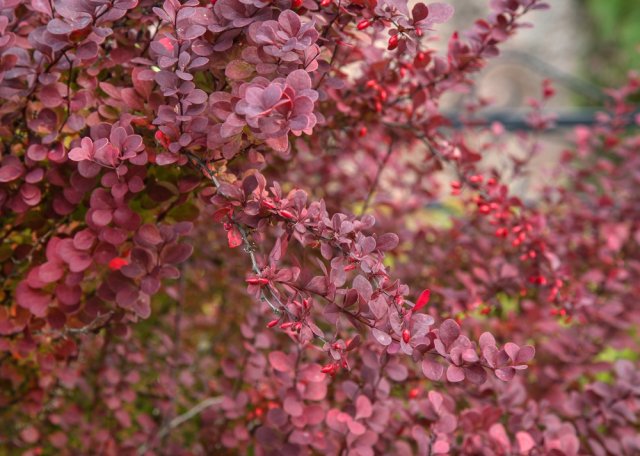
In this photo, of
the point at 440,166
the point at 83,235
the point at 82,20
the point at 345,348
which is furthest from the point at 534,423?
the point at 82,20

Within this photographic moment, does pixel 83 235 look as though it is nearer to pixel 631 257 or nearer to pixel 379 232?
pixel 379 232

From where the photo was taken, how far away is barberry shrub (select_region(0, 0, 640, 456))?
3.74ft

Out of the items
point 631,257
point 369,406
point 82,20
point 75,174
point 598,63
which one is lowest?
point 598,63

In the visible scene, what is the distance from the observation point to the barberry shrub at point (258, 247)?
3.74 ft

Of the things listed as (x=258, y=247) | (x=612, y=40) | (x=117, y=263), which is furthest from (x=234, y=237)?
(x=612, y=40)

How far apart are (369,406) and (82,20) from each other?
3.09 ft

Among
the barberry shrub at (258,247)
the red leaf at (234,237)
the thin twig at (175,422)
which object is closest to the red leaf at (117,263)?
the barberry shrub at (258,247)

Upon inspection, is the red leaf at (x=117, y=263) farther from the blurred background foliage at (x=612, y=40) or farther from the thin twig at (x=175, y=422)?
the blurred background foliage at (x=612, y=40)

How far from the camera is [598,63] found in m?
9.67

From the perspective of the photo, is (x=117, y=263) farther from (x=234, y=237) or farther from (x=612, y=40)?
(x=612, y=40)

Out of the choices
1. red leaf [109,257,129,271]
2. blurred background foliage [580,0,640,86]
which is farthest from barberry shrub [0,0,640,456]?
blurred background foliage [580,0,640,86]

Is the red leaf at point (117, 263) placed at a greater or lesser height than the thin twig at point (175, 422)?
greater

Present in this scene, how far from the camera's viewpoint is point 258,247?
1.73 meters

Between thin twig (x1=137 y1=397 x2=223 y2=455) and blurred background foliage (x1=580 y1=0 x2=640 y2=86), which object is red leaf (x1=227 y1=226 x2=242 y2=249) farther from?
blurred background foliage (x1=580 y1=0 x2=640 y2=86)
